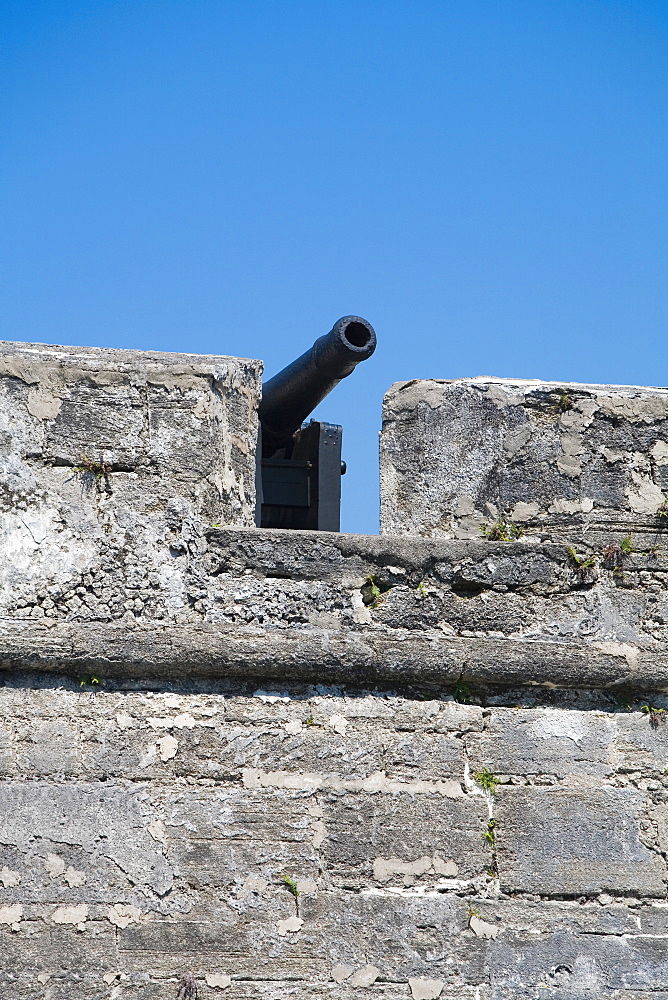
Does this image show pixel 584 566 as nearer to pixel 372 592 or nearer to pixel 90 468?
pixel 372 592

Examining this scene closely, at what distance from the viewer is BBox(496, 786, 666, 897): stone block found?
2992 millimetres

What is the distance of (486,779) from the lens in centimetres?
305

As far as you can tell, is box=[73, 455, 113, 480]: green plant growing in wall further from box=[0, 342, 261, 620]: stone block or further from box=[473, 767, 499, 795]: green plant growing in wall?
box=[473, 767, 499, 795]: green plant growing in wall

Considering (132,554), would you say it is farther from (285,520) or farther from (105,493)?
(285,520)

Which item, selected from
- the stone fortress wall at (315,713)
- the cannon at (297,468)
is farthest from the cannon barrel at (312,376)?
the stone fortress wall at (315,713)

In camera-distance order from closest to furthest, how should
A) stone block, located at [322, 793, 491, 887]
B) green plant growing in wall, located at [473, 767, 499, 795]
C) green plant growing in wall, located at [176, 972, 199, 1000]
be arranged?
green plant growing in wall, located at [176, 972, 199, 1000] < stone block, located at [322, 793, 491, 887] < green plant growing in wall, located at [473, 767, 499, 795]

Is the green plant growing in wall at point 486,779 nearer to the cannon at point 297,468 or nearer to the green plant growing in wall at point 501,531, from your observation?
the green plant growing in wall at point 501,531

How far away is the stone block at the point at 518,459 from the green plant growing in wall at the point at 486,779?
0.72 meters

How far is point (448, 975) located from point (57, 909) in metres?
1.05

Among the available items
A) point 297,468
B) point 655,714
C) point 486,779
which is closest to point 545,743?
point 486,779

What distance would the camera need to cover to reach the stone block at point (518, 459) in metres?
3.36

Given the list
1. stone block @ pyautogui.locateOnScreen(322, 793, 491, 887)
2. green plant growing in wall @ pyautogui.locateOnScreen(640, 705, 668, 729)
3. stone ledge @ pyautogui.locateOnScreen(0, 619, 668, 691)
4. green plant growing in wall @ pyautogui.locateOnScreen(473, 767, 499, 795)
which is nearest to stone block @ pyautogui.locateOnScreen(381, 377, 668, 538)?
stone ledge @ pyautogui.locateOnScreen(0, 619, 668, 691)

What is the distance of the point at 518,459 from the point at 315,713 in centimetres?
102

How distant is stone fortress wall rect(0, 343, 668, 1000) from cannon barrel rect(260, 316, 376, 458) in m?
1.07
